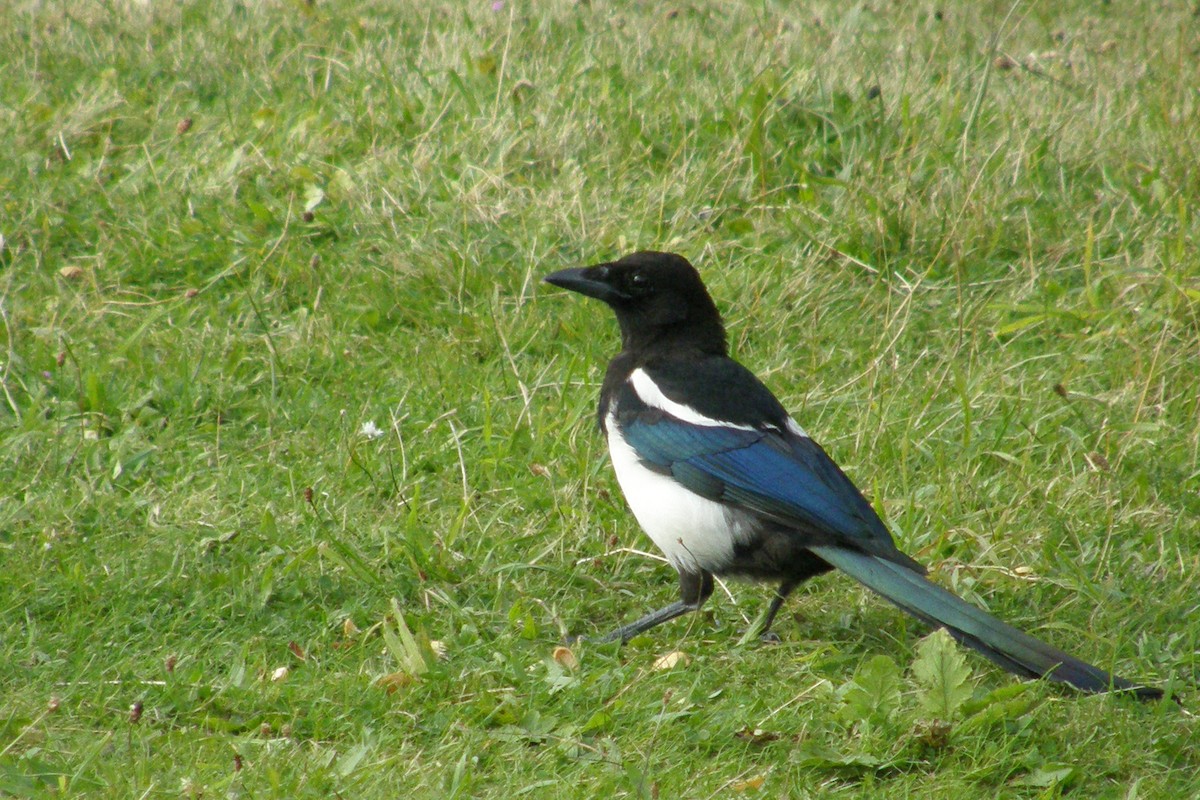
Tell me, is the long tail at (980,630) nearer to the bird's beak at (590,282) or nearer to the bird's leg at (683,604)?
the bird's leg at (683,604)

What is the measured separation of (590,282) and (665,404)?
0.44m

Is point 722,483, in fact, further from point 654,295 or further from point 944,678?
point 944,678

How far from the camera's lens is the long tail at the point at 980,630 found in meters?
3.01

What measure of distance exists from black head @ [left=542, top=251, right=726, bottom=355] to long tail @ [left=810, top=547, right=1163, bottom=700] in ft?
2.88

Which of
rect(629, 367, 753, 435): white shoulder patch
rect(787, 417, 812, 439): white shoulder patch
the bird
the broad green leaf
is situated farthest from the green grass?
rect(787, 417, 812, 439): white shoulder patch

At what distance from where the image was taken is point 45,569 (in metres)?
3.34

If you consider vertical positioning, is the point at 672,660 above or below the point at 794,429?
below

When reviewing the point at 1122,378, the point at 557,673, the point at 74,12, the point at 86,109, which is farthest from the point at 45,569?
the point at 74,12

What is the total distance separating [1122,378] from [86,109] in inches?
144

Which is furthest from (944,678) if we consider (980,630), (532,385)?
(532,385)

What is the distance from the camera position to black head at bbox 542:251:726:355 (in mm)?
3873

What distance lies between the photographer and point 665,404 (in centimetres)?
366

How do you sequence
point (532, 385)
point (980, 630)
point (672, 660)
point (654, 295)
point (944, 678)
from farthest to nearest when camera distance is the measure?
1. point (532, 385)
2. point (654, 295)
3. point (672, 660)
4. point (980, 630)
5. point (944, 678)

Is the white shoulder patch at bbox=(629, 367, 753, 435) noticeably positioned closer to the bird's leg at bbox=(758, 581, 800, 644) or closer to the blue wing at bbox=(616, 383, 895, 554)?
the blue wing at bbox=(616, 383, 895, 554)
